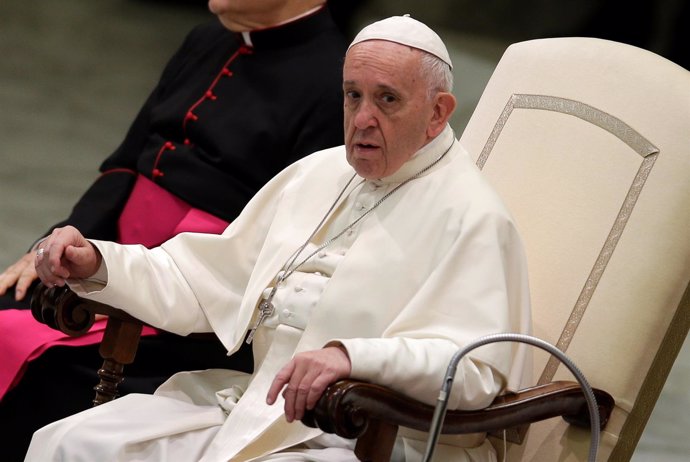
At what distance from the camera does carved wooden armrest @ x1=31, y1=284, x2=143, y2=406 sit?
3.08 m

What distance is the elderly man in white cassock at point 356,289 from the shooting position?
2.71 meters

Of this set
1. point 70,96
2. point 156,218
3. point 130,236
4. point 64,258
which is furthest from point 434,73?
point 70,96

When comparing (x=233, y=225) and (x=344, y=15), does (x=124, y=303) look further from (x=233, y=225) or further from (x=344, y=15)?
(x=344, y=15)

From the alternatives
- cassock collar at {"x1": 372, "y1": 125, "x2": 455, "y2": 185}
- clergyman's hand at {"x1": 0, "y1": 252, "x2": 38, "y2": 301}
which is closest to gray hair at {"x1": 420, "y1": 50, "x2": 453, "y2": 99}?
cassock collar at {"x1": 372, "y1": 125, "x2": 455, "y2": 185}

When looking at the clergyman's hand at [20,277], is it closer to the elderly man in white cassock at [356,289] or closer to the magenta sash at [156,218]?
the magenta sash at [156,218]

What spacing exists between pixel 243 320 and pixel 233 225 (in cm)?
36

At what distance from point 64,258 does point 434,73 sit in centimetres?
101

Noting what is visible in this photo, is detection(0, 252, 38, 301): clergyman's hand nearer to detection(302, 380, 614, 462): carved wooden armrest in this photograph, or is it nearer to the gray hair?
the gray hair

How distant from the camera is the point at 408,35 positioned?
286 centimetres

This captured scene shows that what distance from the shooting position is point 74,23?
8.62 metres

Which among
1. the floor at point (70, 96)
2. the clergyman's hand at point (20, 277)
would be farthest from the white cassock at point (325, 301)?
the floor at point (70, 96)

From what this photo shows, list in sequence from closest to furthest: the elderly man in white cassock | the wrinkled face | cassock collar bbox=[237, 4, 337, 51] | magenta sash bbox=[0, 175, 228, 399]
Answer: the elderly man in white cassock < the wrinkled face < magenta sash bbox=[0, 175, 228, 399] < cassock collar bbox=[237, 4, 337, 51]

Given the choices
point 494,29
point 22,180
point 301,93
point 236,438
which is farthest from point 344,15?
point 236,438

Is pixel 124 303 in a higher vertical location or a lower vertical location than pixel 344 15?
lower
